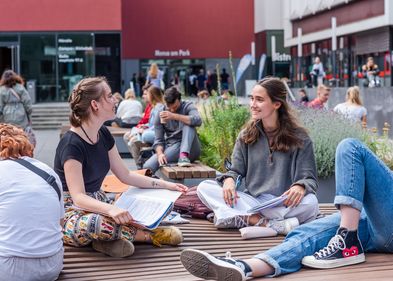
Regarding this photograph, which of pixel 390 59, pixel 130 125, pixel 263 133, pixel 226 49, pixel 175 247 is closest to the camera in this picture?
pixel 175 247

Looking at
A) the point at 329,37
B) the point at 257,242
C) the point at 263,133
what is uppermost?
the point at 329,37

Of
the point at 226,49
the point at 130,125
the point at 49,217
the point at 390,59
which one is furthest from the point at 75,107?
the point at 226,49

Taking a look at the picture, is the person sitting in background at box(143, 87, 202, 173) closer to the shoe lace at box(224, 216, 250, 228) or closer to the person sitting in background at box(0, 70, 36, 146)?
the shoe lace at box(224, 216, 250, 228)

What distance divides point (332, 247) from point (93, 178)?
1.77 metres

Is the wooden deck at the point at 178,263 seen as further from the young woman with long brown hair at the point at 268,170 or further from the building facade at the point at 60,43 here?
the building facade at the point at 60,43

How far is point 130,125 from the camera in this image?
63.7 feet

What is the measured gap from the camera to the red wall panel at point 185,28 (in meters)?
51.6

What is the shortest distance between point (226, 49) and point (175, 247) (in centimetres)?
4609

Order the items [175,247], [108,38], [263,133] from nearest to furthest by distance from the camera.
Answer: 1. [175,247]
2. [263,133]
3. [108,38]

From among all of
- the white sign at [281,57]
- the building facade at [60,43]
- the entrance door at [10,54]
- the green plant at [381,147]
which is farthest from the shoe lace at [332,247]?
the white sign at [281,57]

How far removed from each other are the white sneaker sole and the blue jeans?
1.8 inches

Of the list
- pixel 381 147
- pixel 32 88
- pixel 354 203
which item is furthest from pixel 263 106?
pixel 32 88

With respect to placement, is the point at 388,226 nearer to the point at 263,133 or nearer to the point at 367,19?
the point at 263,133

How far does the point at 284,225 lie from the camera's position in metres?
6.27
